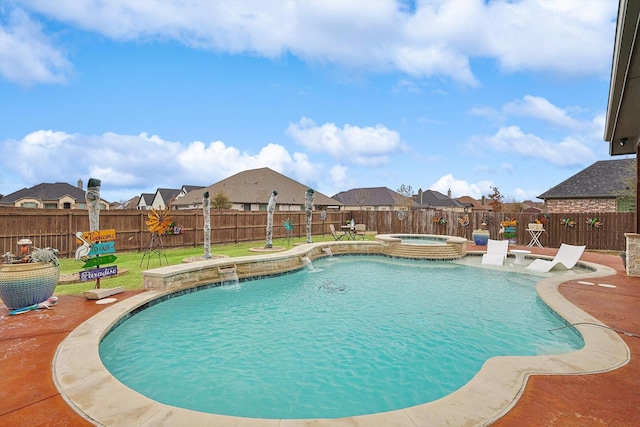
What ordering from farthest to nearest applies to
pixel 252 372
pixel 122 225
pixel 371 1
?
pixel 122 225 → pixel 371 1 → pixel 252 372

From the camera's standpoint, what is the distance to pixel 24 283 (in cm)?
525

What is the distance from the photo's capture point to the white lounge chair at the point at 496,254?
12.0 meters

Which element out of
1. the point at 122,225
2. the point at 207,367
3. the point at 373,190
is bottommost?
the point at 207,367

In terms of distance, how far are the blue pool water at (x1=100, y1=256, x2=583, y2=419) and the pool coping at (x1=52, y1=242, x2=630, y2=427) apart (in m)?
0.50

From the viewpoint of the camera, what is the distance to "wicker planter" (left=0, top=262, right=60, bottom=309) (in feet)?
16.9

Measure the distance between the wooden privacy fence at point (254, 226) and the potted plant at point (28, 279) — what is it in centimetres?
647

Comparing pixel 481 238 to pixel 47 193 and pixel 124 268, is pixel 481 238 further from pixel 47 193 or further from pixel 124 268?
pixel 47 193

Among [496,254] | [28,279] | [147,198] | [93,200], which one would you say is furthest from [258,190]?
[147,198]

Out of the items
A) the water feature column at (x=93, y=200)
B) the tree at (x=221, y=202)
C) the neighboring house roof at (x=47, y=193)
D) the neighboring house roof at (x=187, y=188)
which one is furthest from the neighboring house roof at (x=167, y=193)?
the water feature column at (x=93, y=200)

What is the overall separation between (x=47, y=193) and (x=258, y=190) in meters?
25.5

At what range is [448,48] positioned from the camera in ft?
32.2

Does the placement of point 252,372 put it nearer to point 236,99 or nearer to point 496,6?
point 496,6

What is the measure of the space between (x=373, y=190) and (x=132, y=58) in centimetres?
4583

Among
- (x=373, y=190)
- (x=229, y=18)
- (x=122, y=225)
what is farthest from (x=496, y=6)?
(x=373, y=190)
